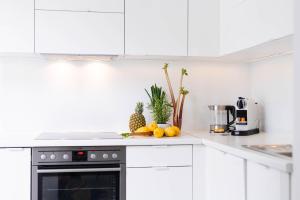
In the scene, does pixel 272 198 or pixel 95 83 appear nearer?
pixel 272 198

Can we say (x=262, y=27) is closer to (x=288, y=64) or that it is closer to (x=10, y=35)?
(x=288, y=64)

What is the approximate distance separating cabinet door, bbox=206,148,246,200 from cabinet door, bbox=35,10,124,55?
1.03m

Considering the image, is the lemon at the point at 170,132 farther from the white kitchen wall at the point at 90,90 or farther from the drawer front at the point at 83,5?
the drawer front at the point at 83,5

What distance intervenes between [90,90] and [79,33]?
1.80 feet

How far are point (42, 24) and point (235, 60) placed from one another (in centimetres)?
158

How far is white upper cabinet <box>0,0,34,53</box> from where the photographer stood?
287cm

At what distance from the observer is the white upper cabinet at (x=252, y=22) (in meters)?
2.20

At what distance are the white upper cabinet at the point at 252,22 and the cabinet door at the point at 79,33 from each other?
765mm

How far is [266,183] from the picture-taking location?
6.39 ft

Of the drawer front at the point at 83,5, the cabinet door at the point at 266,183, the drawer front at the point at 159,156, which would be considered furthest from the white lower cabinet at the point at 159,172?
the drawer front at the point at 83,5

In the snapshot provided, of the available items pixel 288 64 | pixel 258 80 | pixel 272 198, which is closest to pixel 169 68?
pixel 258 80

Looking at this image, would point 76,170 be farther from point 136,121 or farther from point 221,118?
point 221,118

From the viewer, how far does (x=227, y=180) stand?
2.46 meters

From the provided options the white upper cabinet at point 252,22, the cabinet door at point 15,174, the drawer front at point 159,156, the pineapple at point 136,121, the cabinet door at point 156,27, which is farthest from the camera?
the pineapple at point 136,121
